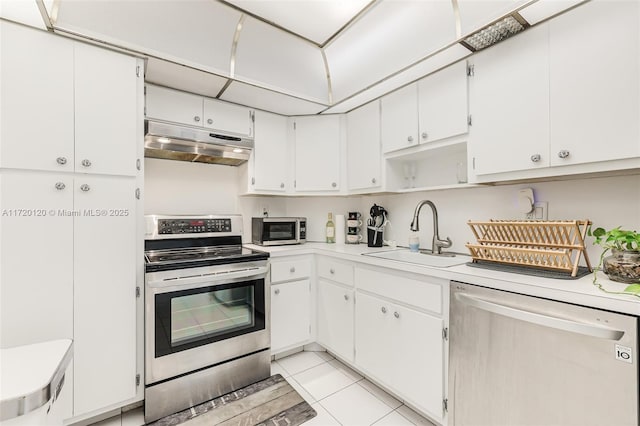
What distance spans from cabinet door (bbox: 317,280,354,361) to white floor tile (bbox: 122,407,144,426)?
51.4 inches

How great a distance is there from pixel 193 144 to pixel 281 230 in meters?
1.05

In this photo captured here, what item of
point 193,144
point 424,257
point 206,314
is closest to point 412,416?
point 424,257

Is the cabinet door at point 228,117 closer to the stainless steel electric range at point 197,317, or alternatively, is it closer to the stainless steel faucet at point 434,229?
the stainless steel electric range at point 197,317

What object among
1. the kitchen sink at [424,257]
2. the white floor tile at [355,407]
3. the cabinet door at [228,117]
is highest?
the cabinet door at [228,117]

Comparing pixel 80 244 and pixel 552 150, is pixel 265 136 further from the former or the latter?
pixel 552 150

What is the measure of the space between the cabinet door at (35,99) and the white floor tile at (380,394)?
2.31 m

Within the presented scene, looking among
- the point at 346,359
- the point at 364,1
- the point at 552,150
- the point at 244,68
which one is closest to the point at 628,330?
the point at 552,150

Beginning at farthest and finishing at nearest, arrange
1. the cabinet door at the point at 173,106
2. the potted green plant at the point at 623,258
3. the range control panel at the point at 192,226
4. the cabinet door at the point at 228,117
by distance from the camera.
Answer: the cabinet door at the point at 228,117 → the range control panel at the point at 192,226 → the cabinet door at the point at 173,106 → the potted green plant at the point at 623,258

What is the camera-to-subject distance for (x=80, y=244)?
1.54m

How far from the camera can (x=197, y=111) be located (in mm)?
2217

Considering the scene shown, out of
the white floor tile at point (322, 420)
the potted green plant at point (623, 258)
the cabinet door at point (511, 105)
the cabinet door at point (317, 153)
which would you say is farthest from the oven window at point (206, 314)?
the potted green plant at point (623, 258)

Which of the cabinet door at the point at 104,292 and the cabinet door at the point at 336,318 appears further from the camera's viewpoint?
the cabinet door at the point at 336,318

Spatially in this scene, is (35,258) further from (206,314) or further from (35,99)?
(206,314)

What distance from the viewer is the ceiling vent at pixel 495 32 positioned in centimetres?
140
